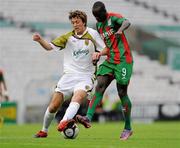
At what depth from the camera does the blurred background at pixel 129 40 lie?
2992 cm

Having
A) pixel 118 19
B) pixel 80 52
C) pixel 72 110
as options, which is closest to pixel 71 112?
pixel 72 110

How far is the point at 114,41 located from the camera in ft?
38.6

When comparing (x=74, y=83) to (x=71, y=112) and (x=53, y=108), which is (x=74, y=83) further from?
(x=71, y=112)

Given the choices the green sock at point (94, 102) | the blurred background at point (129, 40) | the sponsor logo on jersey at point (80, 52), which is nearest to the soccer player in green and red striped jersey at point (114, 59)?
the green sock at point (94, 102)

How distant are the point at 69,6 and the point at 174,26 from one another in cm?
454

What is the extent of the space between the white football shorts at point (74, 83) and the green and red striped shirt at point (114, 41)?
0.50 metres

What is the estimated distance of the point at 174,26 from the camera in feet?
104

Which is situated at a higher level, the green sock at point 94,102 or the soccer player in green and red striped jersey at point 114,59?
the soccer player in green and red striped jersey at point 114,59

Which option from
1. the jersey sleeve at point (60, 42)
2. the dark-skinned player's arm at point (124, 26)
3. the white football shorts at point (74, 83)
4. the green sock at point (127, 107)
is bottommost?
the green sock at point (127, 107)

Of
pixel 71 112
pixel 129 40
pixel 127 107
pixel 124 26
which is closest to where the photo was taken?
pixel 71 112

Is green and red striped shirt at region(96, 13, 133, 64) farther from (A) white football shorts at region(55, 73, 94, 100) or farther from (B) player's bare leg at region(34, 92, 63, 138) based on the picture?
(B) player's bare leg at region(34, 92, 63, 138)

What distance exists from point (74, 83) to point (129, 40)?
63.7ft

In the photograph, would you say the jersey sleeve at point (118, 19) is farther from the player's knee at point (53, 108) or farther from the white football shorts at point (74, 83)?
the player's knee at point (53, 108)

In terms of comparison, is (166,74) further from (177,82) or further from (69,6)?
(69,6)
